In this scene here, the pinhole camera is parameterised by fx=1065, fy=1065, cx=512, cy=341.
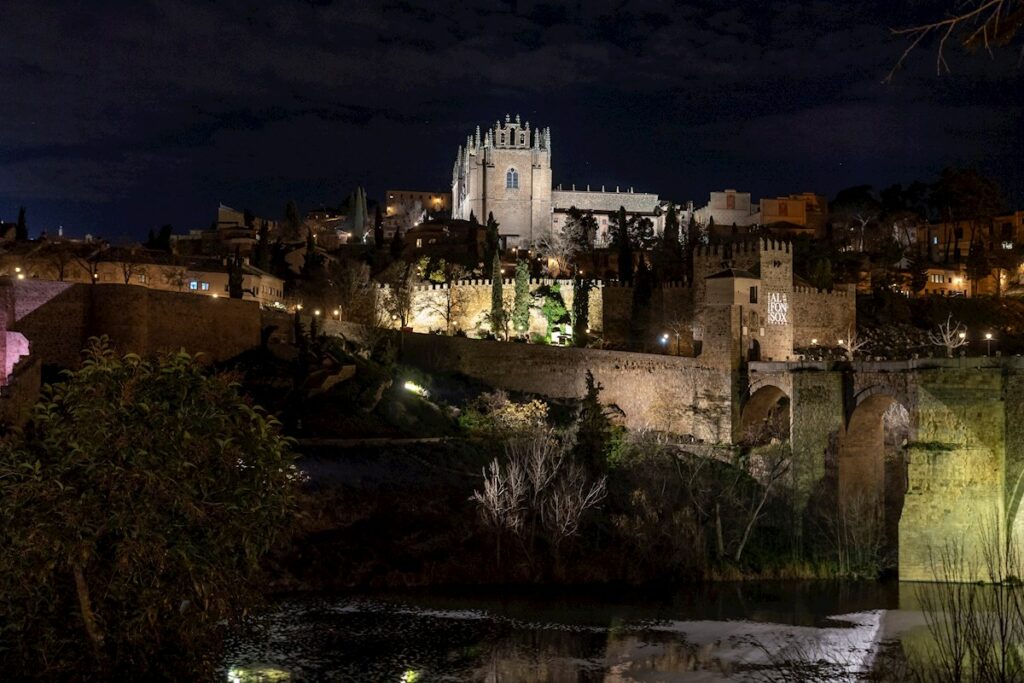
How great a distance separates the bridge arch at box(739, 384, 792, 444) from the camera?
4375 centimetres

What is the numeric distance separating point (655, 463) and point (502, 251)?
45.6 meters

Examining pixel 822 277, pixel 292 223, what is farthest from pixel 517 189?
pixel 822 277

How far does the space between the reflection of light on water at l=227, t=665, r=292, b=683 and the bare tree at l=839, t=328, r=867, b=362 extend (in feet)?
117

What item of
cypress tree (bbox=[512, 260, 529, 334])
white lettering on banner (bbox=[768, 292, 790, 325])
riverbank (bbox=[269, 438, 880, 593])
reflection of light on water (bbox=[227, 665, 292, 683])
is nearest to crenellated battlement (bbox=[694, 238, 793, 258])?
white lettering on banner (bbox=[768, 292, 790, 325])

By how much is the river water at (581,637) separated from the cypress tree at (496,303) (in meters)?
27.8

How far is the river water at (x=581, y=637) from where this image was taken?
903 inches

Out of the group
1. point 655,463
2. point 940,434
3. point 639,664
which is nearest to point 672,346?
point 655,463

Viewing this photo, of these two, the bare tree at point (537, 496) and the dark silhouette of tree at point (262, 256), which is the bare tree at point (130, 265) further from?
the bare tree at point (537, 496)

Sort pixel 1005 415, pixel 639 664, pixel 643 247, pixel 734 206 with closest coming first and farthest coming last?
1. pixel 639 664
2. pixel 1005 415
3. pixel 643 247
4. pixel 734 206

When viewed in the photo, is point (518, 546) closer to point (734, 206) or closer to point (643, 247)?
point (643, 247)

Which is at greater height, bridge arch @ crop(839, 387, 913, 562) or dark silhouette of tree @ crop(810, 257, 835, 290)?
dark silhouette of tree @ crop(810, 257, 835, 290)

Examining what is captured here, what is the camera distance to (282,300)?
211 ft

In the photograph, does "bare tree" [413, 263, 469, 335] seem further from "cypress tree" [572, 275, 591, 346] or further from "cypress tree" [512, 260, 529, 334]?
"cypress tree" [572, 275, 591, 346]

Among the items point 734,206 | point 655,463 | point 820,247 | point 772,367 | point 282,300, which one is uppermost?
point 734,206
